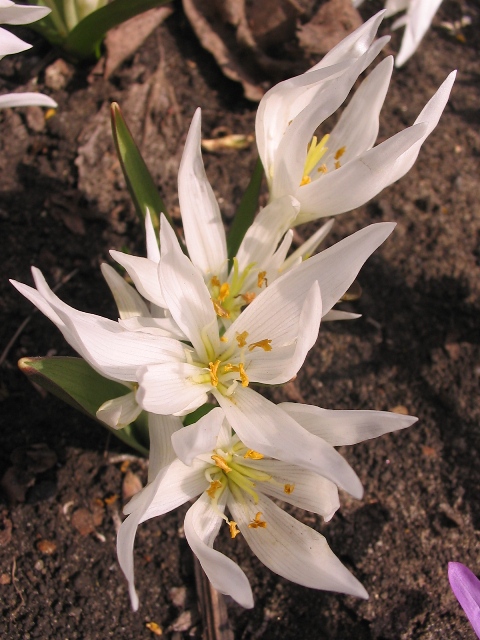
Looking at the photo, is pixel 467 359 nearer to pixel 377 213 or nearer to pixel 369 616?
pixel 377 213

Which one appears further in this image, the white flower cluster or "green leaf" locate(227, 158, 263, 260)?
"green leaf" locate(227, 158, 263, 260)

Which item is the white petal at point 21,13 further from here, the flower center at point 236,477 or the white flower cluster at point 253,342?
the flower center at point 236,477

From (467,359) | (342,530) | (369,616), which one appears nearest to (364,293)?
(467,359)

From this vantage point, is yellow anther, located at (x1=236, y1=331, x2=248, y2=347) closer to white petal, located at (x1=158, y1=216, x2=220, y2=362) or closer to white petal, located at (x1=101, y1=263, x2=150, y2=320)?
white petal, located at (x1=158, y1=216, x2=220, y2=362)

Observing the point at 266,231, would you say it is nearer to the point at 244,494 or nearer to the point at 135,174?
the point at 135,174

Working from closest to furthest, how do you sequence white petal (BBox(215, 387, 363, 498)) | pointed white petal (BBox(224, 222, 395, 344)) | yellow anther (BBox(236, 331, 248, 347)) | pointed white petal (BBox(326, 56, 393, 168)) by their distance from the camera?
1. white petal (BBox(215, 387, 363, 498))
2. pointed white petal (BBox(224, 222, 395, 344))
3. yellow anther (BBox(236, 331, 248, 347))
4. pointed white petal (BBox(326, 56, 393, 168))

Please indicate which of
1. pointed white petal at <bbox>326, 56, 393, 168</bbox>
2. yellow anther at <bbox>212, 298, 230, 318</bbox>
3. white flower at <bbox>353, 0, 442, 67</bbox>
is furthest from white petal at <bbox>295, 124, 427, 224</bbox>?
white flower at <bbox>353, 0, 442, 67</bbox>

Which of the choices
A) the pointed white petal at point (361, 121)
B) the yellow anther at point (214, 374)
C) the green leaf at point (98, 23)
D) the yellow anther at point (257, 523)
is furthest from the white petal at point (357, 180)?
the green leaf at point (98, 23)

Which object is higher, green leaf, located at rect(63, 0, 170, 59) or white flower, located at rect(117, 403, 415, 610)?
green leaf, located at rect(63, 0, 170, 59)

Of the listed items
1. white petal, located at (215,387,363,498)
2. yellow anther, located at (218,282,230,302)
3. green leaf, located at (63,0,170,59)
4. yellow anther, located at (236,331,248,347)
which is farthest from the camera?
green leaf, located at (63,0,170,59)

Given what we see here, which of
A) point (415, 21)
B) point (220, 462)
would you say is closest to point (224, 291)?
point (220, 462)
